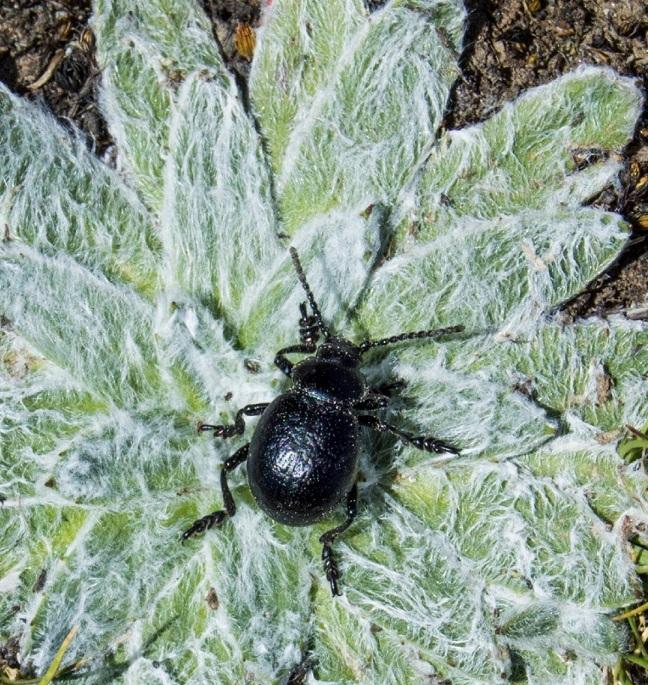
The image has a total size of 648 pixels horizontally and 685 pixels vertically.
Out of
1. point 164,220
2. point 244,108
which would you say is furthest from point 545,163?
point 164,220

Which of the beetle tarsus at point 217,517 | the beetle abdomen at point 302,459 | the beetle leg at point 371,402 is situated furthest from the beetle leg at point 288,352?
the beetle tarsus at point 217,517

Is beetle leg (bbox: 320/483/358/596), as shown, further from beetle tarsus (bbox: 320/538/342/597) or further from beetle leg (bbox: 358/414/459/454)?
beetle leg (bbox: 358/414/459/454)

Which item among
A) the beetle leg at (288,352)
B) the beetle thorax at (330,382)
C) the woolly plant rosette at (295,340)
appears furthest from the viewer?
the beetle leg at (288,352)

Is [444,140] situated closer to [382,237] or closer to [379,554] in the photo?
[382,237]

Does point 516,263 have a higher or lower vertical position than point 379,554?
higher

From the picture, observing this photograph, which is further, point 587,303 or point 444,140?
point 587,303

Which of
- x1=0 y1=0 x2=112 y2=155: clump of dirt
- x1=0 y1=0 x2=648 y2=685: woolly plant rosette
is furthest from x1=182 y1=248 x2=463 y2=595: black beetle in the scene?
x1=0 y1=0 x2=112 y2=155: clump of dirt

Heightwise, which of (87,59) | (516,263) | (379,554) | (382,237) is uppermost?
(87,59)

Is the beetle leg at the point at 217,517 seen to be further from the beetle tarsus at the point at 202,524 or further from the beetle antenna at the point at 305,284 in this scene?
the beetle antenna at the point at 305,284

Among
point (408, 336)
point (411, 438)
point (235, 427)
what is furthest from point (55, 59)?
point (411, 438)
